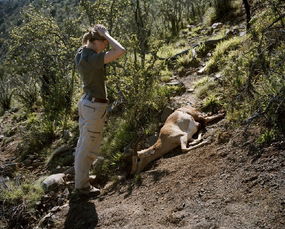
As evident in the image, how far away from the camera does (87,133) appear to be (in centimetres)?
484

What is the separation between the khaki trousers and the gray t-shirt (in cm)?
15

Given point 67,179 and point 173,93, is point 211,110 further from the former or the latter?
point 67,179

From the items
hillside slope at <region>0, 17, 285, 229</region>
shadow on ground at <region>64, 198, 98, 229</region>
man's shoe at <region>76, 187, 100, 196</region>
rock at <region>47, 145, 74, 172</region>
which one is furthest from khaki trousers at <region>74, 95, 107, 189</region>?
rock at <region>47, 145, 74, 172</region>

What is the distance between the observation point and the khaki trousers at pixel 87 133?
475 centimetres

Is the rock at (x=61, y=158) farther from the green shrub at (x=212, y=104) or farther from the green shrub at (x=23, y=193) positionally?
the green shrub at (x=212, y=104)

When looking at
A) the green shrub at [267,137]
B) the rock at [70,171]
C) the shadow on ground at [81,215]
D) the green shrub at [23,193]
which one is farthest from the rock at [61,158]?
the green shrub at [267,137]

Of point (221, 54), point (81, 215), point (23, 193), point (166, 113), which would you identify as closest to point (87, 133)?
point (81, 215)

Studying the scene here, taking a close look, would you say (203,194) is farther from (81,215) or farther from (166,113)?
(166,113)

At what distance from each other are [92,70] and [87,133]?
0.83 metres

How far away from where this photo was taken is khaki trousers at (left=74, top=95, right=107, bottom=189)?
4.75 metres

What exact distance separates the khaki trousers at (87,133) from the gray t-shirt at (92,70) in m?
0.15

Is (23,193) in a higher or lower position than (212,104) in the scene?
lower

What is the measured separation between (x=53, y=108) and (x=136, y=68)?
359 cm

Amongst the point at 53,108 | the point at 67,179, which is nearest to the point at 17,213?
the point at 67,179
